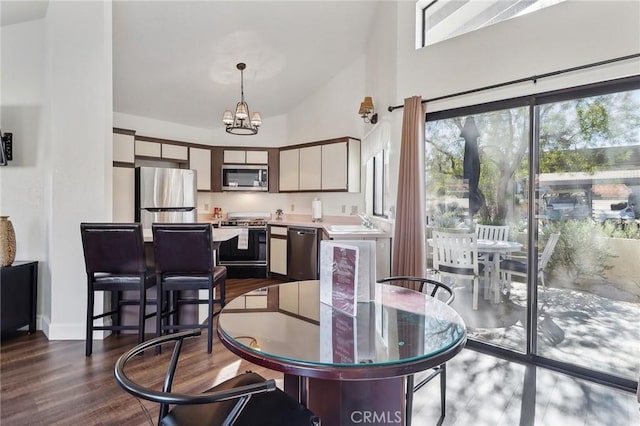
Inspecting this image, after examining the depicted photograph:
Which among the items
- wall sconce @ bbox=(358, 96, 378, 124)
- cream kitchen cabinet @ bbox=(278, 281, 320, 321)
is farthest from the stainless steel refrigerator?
cream kitchen cabinet @ bbox=(278, 281, 320, 321)

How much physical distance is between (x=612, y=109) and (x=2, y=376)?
4372mm

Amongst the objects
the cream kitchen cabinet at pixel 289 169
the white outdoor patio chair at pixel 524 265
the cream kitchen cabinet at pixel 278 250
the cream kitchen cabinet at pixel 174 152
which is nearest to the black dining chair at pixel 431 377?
the white outdoor patio chair at pixel 524 265

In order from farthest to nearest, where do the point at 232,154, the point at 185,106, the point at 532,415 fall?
the point at 232,154 → the point at 185,106 → the point at 532,415

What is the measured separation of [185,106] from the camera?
17.1 feet

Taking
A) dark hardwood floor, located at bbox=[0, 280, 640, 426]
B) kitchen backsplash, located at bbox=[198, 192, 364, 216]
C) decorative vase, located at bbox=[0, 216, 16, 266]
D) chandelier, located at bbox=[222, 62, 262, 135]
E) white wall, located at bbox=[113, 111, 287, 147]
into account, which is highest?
white wall, located at bbox=[113, 111, 287, 147]

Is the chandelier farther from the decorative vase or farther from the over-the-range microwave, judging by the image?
the decorative vase

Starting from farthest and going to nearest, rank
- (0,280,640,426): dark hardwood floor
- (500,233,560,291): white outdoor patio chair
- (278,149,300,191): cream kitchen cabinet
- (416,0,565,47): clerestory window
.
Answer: (278,149,300,191): cream kitchen cabinet, (416,0,565,47): clerestory window, (500,233,560,291): white outdoor patio chair, (0,280,640,426): dark hardwood floor

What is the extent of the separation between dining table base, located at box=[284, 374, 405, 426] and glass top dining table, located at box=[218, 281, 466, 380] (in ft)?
0.80

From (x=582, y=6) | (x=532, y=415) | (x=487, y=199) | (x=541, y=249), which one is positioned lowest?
(x=532, y=415)

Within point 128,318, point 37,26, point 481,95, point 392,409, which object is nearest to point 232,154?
point 37,26

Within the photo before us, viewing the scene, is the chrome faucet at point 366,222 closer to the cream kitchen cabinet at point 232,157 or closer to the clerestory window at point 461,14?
the clerestory window at point 461,14

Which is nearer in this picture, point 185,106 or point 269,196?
point 185,106

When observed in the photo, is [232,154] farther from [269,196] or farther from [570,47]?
[570,47]

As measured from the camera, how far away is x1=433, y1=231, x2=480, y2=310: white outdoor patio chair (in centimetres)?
300
